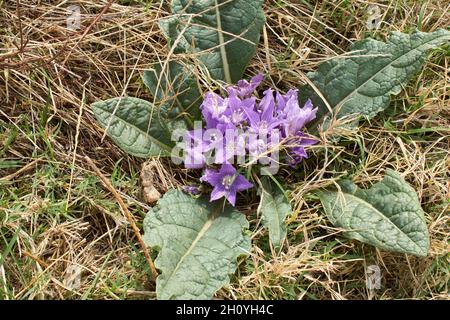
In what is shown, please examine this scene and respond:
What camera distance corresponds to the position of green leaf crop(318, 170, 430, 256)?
237 cm

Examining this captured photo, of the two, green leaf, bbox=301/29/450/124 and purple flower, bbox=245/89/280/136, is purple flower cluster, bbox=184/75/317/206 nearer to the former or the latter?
purple flower, bbox=245/89/280/136

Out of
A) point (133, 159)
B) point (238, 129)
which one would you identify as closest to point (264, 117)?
point (238, 129)

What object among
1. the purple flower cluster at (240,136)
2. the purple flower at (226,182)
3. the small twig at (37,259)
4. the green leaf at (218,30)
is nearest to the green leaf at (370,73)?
the purple flower cluster at (240,136)

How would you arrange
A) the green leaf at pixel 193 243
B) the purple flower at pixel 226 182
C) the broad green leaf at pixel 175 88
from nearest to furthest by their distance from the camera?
the green leaf at pixel 193 243 < the purple flower at pixel 226 182 < the broad green leaf at pixel 175 88

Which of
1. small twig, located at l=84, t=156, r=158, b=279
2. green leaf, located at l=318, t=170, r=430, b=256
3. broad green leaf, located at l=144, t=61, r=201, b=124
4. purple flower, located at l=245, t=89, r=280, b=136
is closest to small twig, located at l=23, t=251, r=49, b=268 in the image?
small twig, located at l=84, t=156, r=158, b=279

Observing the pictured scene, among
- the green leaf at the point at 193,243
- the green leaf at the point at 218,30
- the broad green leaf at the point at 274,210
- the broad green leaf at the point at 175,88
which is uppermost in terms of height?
the green leaf at the point at 218,30

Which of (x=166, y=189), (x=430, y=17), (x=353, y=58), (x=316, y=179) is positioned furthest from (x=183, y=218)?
(x=430, y=17)

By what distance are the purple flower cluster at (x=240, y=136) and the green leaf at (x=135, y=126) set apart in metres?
0.12

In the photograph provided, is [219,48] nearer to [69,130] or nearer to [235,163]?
[235,163]

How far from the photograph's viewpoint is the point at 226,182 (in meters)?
2.55

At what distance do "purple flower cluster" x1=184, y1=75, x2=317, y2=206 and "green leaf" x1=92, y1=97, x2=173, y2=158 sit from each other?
12 cm

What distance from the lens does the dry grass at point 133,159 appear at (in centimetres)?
245

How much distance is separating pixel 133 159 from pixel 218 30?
23.7 inches

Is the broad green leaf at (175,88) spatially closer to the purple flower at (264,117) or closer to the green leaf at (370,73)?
the purple flower at (264,117)
